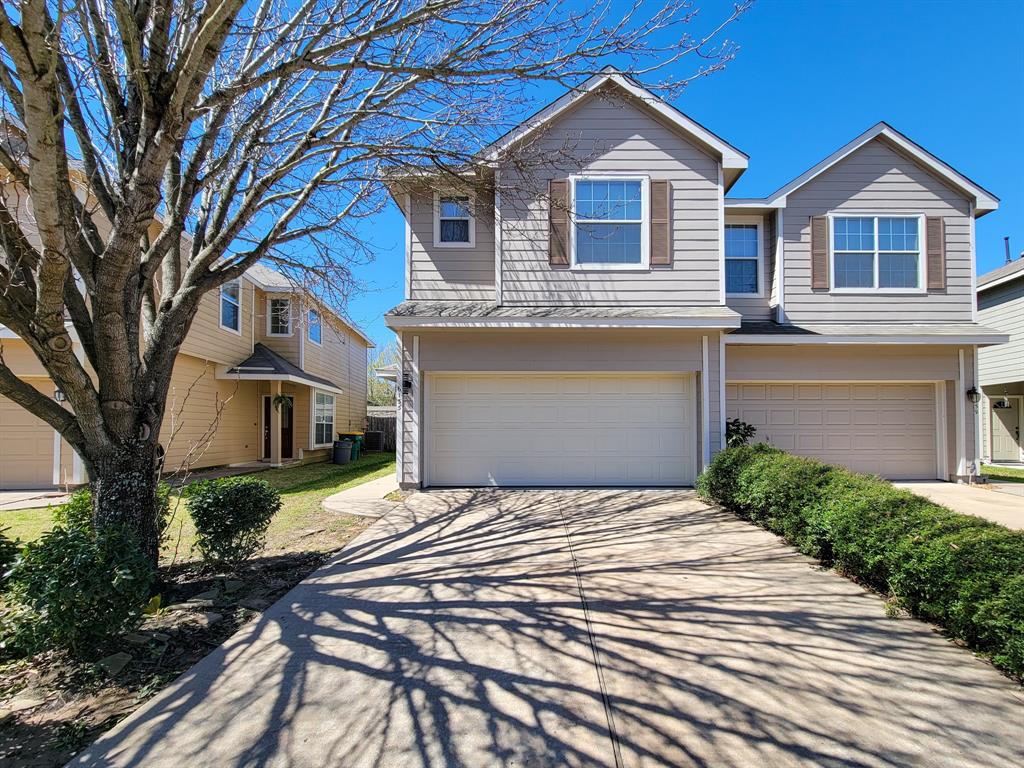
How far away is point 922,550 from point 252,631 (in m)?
5.20

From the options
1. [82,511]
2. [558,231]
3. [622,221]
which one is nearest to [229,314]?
[558,231]

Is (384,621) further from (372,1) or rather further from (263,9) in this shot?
(263,9)

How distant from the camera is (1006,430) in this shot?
16.3 metres

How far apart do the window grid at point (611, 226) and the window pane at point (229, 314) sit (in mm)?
10189

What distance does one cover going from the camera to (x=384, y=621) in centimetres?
391

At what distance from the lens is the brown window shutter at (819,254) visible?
33.2 ft

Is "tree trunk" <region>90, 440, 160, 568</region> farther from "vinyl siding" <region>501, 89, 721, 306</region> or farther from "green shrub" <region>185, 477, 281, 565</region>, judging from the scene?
"vinyl siding" <region>501, 89, 721, 306</region>

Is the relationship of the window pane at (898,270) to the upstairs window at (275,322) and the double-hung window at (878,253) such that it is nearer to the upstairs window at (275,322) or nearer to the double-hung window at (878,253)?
the double-hung window at (878,253)

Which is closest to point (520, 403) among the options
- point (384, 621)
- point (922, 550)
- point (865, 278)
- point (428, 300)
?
point (428, 300)

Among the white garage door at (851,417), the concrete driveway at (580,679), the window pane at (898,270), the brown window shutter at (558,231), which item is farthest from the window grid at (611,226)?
the concrete driveway at (580,679)

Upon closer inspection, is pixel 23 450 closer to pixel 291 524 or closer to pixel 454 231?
pixel 291 524

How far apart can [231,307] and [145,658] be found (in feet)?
41.9

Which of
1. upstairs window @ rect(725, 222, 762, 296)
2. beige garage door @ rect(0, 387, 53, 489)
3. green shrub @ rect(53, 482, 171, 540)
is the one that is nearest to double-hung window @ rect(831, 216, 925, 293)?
upstairs window @ rect(725, 222, 762, 296)

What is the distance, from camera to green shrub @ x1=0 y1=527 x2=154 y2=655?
3025 millimetres
